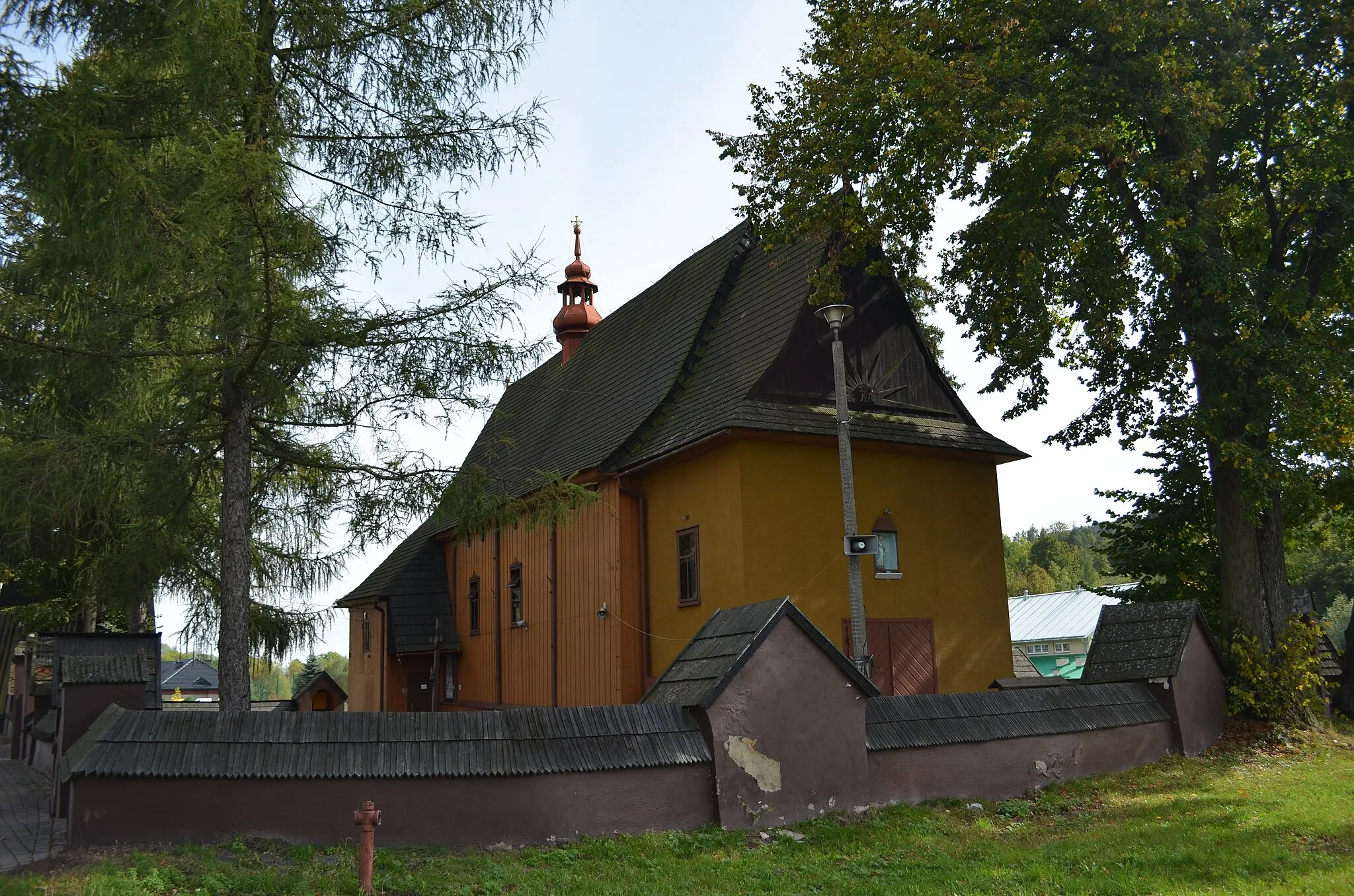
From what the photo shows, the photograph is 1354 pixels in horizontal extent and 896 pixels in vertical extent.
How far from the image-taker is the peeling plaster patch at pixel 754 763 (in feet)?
29.3

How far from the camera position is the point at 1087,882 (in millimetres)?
7070

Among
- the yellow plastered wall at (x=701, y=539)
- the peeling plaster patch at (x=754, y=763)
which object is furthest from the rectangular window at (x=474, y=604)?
the peeling plaster patch at (x=754, y=763)

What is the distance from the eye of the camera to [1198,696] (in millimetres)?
12742

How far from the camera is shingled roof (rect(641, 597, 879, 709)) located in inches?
355

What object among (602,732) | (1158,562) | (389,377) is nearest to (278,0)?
(389,377)

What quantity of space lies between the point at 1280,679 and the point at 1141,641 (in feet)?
7.47

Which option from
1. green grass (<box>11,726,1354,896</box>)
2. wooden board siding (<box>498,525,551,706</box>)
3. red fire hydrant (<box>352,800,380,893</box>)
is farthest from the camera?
wooden board siding (<box>498,525,551,706</box>)

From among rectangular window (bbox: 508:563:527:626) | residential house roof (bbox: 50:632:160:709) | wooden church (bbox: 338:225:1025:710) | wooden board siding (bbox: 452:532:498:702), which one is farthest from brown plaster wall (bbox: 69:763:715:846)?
wooden board siding (bbox: 452:532:498:702)

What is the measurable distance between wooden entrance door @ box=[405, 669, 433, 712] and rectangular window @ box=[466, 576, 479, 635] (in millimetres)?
2380

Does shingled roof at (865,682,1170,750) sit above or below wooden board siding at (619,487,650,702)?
below

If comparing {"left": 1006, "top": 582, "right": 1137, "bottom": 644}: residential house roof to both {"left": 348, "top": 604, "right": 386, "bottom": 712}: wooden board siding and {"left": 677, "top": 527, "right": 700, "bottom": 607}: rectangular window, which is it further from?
{"left": 677, "top": 527, "right": 700, "bottom": 607}: rectangular window

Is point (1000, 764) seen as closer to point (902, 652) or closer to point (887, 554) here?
point (902, 652)

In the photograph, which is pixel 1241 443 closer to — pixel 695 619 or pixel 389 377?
pixel 695 619

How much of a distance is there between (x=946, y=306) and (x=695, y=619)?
656 cm
